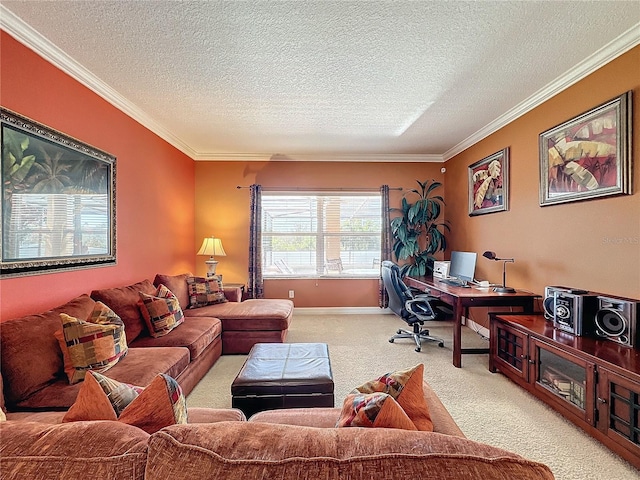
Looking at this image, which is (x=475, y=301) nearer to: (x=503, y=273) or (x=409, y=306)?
(x=409, y=306)

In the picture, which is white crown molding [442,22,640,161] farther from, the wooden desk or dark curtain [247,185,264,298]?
dark curtain [247,185,264,298]

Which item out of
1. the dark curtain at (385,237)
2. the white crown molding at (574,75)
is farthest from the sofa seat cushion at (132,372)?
the white crown molding at (574,75)

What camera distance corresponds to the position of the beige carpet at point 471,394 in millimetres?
1745

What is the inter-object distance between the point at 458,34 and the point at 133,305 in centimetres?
330

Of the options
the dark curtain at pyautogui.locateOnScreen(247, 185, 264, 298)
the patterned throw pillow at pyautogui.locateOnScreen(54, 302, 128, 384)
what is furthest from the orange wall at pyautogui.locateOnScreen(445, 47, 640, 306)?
the patterned throw pillow at pyautogui.locateOnScreen(54, 302, 128, 384)

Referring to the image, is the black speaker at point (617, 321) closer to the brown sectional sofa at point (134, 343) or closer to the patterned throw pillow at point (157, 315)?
the brown sectional sofa at point (134, 343)

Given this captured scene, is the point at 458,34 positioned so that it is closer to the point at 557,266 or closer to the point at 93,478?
the point at 557,266

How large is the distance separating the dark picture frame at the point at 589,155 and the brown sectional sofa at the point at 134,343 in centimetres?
295

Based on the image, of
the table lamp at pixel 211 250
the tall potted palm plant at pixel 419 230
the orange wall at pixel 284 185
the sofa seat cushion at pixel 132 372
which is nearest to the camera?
the sofa seat cushion at pixel 132 372

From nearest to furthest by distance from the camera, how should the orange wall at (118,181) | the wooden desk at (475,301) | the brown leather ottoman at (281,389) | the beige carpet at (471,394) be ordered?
the beige carpet at (471,394), the brown leather ottoman at (281,389), the orange wall at (118,181), the wooden desk at (475,301)

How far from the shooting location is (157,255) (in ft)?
12.3

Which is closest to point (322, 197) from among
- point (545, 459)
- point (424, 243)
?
point (424, 243)

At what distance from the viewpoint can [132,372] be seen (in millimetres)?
1880

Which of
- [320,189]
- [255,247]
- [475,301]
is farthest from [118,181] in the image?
[475,301]
